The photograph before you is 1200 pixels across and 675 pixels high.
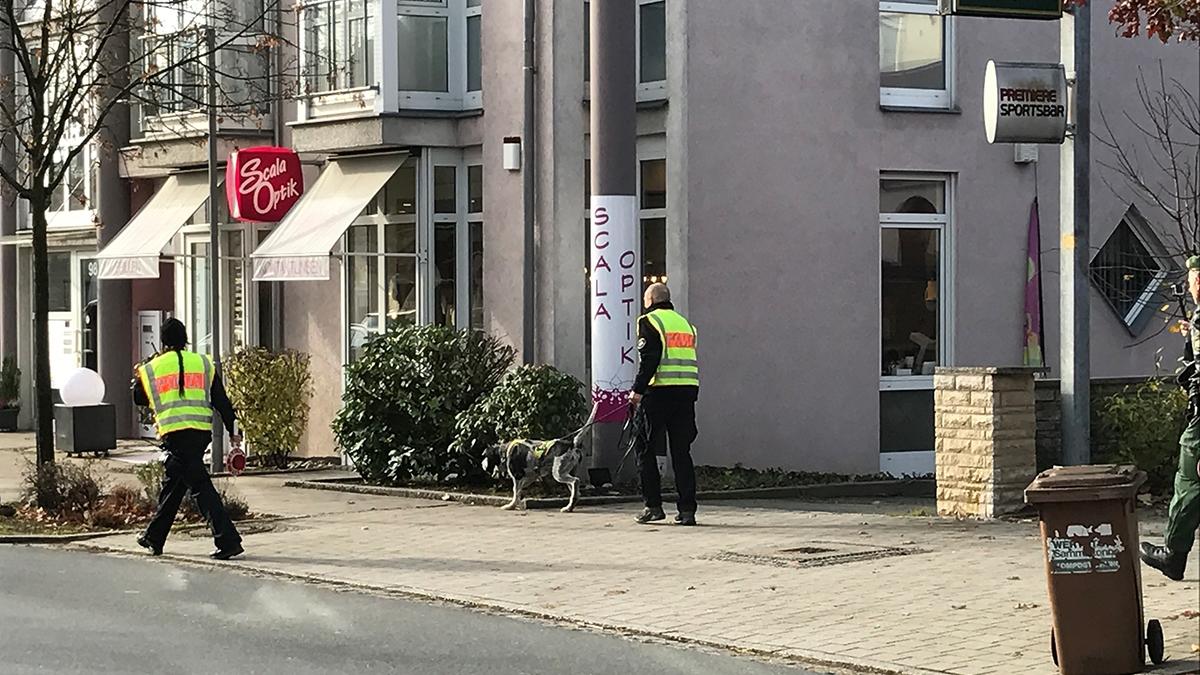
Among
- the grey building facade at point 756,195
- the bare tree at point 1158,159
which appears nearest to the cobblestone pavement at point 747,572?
the grey building facade at point 756,195

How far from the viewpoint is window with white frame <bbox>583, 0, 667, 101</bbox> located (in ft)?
67.4

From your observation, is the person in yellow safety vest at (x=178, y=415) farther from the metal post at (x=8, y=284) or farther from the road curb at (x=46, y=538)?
the metal post at (x=8, y=284)

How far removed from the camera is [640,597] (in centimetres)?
1223

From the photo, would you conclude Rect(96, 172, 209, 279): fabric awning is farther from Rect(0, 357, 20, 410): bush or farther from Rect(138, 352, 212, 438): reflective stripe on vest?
Rect(138, 352, 212, 438): reflective stripe on vest

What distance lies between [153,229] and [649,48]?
8.60 m

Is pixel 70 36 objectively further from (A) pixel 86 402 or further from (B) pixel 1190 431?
(B) pixel 1190 431

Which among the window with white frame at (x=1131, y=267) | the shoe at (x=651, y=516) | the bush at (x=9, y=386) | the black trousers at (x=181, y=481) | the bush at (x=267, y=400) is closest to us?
the black trousers at (x=181, y=481)

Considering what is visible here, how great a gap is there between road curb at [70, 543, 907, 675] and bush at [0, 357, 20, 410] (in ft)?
52.2

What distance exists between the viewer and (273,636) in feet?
35.5

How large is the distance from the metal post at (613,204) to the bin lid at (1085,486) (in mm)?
9350

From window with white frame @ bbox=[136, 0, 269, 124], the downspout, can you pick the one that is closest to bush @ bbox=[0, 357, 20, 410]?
window with white frame @ bbox=[136, 0, 269, 124]

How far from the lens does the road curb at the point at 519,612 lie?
9.90m

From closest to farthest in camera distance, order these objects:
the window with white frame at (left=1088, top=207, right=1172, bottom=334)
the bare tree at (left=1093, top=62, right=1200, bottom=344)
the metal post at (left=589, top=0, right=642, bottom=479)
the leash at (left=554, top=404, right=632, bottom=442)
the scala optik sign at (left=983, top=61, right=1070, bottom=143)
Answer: the scala optik sign at (left=983, top=61, right=1070, bottom=143)
the leash at (left=554, top=404, right=632, bottom=442)
the metal post at (left=589, top=0, right=642, bottom=479)
the bare tree at (left=1093, top=62, right=1200, bottom=344)
the window with white frame at (left=1088, top=207, right=1172, bottom=334)

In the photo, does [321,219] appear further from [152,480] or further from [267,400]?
[152,480]
